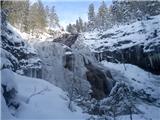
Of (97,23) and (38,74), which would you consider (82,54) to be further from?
(97,23)

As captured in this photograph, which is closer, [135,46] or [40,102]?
[40,102]

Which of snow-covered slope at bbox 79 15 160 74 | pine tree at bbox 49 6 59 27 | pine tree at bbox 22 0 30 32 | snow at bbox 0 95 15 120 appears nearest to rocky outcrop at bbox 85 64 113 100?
snow-covered slope at bbox 79 15 160 74

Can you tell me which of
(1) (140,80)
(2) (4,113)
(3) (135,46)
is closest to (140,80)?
(1) (140,80)

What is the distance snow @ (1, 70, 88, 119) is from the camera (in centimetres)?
1119

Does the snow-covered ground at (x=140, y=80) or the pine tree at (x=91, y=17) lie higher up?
the pine tree at (x=91, y=17)

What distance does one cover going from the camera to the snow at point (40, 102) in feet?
36.7

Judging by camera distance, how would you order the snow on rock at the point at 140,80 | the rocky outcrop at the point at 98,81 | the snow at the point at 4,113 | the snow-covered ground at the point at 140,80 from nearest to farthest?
the snow at the point at 4,113
the snow-covered ground at the point at 140,80
the rocky outcrop at the point at 98,81
the snow on rock at the point at 140,80

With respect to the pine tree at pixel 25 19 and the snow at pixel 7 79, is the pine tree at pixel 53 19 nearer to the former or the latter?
the pine tree at pixel 25 19

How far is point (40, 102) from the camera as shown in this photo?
12.4 meters

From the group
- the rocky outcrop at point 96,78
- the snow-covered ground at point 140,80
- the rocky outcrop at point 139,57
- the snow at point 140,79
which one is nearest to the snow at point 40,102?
the snow-covered ground at point 140,80

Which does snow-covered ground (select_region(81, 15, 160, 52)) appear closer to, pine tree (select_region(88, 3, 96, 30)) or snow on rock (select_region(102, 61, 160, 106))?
snow on rock (select_region(102, 61, 160, 106))

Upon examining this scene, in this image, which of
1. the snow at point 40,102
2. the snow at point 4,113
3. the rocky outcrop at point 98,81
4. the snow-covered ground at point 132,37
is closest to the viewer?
the snow at point 4,113

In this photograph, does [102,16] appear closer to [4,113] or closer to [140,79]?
[140,79]

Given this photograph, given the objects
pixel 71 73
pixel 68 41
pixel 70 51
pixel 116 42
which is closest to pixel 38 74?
pixel 71 73
